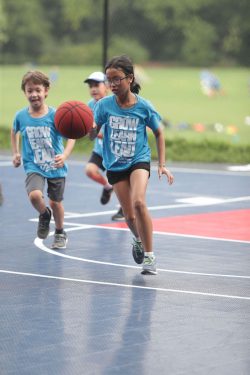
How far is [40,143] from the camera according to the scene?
10.9m

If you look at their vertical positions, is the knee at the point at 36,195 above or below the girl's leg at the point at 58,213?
above

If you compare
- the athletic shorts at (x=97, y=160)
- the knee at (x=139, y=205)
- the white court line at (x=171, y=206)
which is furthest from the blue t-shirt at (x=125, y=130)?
the white court line at (x=171, y=206)

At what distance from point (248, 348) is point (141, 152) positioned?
312 cm

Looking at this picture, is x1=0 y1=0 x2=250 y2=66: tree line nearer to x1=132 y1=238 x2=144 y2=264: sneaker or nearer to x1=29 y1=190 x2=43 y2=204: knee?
x1=29 y1=190 x2=43 y2=204: knee

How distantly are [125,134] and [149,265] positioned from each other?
1.18 m

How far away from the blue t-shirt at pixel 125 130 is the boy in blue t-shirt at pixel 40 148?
906 mm

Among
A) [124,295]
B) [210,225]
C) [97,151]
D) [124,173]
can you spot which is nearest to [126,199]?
[124,173]

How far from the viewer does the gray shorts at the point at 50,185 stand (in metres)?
10.9

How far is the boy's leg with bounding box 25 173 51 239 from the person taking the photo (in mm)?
10773

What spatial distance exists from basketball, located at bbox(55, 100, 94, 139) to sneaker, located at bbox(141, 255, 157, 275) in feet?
5.07

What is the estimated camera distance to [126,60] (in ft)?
32.1

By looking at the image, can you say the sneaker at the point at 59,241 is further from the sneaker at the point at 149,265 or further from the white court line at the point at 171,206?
the white court line at the point at 171,206

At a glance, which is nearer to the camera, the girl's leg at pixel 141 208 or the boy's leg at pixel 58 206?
the girl's leg at pixel 141 208

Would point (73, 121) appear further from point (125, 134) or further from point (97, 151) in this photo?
point (97, 151)
